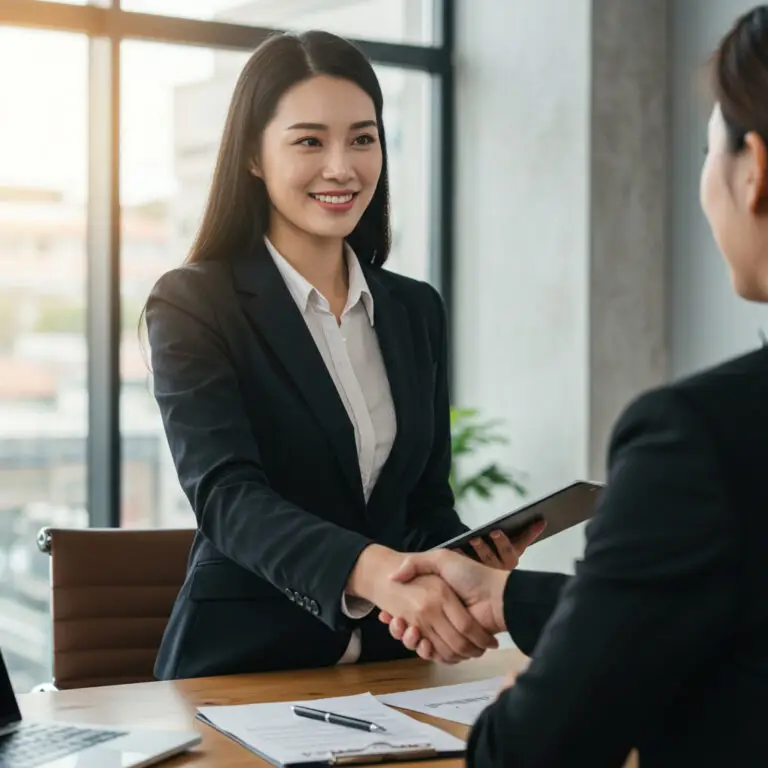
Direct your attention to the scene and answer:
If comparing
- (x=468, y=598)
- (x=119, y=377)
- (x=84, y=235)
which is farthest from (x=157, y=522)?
(x=468, y=598)

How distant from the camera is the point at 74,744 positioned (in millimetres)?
1534

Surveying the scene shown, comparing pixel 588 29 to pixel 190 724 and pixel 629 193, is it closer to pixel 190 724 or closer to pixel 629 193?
pixel 629 193

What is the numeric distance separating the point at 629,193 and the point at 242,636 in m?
3.09

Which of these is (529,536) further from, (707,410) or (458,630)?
(707,410)

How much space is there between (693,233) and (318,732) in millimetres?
3478

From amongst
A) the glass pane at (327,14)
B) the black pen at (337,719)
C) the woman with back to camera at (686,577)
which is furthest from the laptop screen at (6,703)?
the glass pane at (327,14)

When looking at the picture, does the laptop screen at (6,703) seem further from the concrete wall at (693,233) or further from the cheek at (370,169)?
the concrete wall at (693,233)

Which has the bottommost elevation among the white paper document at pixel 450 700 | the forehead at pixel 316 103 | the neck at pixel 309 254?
the white paper document at pixel 450 700

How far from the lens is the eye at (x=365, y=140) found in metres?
2.25

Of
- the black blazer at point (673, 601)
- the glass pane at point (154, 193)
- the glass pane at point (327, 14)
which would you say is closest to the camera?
the black blazer at point (673, 601)

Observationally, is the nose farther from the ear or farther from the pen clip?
the ear

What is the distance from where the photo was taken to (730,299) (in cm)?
455

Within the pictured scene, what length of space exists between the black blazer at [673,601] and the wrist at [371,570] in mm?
787

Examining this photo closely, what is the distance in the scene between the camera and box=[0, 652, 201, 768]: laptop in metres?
1.47
